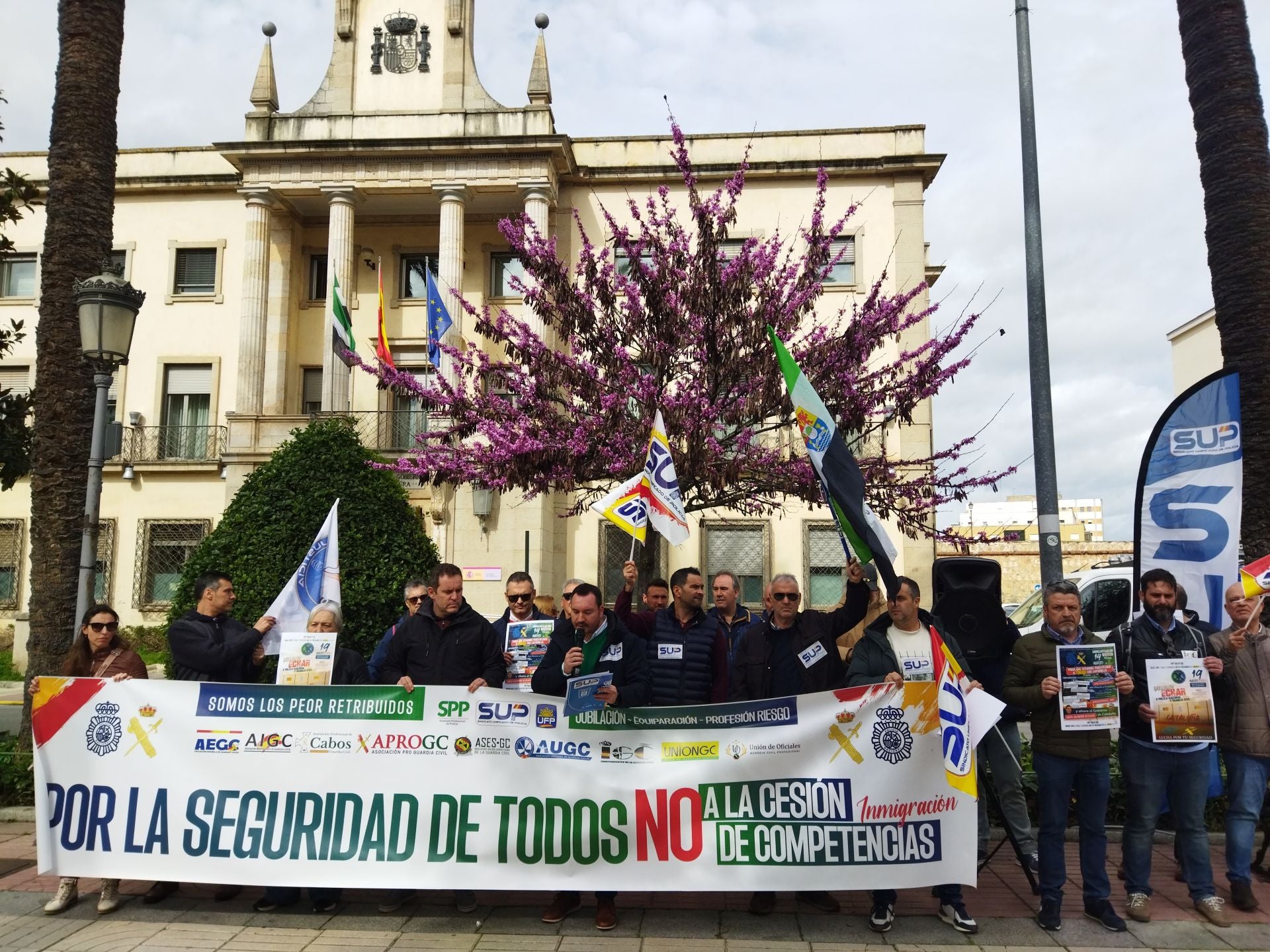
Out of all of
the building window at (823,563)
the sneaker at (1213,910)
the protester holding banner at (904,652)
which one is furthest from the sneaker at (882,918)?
the building window at (823,563)

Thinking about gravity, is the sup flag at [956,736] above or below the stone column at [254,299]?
below

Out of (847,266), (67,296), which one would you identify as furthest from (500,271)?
(67,296)

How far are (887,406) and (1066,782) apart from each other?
7994 mm

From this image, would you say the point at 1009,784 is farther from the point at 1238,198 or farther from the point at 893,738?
the point at 1238,198

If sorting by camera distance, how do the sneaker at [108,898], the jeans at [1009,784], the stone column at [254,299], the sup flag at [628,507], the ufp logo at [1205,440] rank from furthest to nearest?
the stone column at [254,299] → the sup flag at [628,507] → the ufp logo at [1205,440] → the jeans at [1009,784] → the sneaker at [108,898]

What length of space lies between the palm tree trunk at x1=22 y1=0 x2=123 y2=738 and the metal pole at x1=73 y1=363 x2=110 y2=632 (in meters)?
1.22

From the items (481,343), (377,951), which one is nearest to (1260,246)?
(377,951)

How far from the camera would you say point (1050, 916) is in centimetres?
539

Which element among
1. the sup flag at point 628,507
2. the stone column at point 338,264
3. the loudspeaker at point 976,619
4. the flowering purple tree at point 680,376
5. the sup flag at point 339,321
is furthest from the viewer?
the stone column at point 338,264

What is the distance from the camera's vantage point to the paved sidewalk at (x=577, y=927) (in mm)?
5160

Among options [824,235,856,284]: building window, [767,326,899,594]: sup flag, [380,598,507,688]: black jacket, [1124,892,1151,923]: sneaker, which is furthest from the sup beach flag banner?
[824,235,856,284]: building window

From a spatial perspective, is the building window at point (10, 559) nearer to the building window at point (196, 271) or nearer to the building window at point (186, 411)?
the building window at point (186, 411)

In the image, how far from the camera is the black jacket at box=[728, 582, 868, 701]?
5.95 meters

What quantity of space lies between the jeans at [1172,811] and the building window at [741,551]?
53.0 ft
